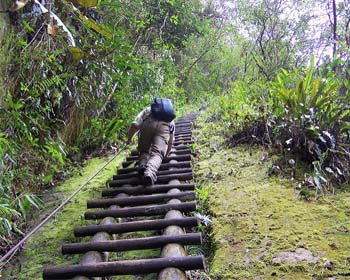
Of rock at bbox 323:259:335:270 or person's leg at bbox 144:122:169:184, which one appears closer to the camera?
rock at bbox 323:259:335:270

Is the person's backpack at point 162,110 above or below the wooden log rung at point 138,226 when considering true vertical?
above

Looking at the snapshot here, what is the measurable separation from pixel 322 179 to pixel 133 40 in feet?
19.5

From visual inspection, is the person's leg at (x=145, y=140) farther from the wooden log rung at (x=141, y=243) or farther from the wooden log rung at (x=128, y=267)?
the wooden log rung at (x=128, y=267)

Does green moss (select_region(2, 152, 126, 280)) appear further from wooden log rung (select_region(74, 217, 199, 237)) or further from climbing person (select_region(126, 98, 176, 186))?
climbing person (select_region(126, 98, 176, 186))

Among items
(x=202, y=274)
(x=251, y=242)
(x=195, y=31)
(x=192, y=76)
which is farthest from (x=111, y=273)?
(x=192, y=76)

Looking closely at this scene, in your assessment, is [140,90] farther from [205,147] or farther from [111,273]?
[111,273]

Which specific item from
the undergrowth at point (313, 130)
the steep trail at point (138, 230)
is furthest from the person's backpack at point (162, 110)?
the undergrowth at point (313, 130)

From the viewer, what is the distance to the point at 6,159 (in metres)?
2.59

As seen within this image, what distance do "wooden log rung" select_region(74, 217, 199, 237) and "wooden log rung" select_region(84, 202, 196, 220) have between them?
259mm

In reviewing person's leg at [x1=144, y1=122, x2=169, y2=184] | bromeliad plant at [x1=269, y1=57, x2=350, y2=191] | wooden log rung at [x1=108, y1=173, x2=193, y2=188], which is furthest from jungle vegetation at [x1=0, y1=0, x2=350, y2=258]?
person's leg at [x1=144, y1=122, x2=169, y2=184]

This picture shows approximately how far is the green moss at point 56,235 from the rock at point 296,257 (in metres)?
1.40

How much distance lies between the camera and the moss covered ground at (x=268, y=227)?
1.81m

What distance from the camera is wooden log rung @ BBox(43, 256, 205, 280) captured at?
69.4 inches

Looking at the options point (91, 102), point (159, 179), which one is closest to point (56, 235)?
point (159, 179)
